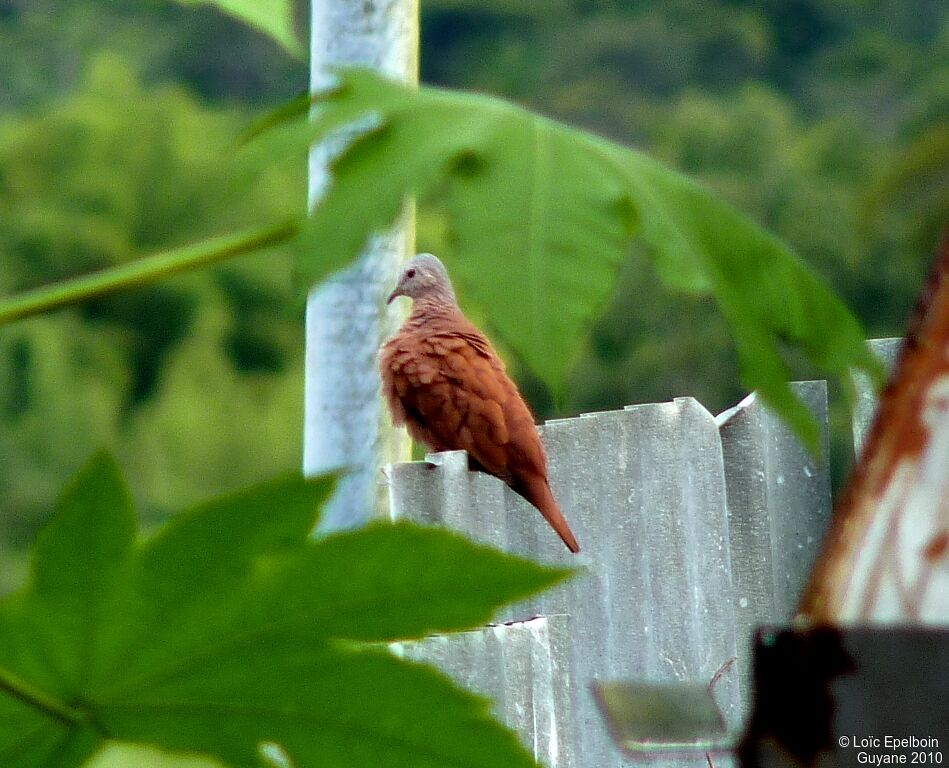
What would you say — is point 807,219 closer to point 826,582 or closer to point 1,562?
point 1,562

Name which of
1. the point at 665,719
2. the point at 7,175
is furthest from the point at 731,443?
the point at 7,175

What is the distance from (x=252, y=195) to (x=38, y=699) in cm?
A: 1369

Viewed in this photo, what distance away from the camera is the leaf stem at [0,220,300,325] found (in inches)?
14.6

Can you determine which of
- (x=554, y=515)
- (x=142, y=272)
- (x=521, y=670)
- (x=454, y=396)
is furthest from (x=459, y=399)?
(x=142, y=272)

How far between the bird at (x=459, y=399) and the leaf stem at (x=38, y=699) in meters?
2.04

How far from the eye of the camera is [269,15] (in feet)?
1.62

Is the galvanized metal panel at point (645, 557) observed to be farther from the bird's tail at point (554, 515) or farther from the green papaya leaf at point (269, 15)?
the green papaya leaf at point (269, 15)

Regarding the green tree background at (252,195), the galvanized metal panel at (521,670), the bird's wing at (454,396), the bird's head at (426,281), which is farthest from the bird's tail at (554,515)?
the green tree background at (252,195)

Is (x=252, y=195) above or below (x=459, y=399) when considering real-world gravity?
above

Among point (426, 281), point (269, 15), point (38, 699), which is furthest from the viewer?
point (426, 281)

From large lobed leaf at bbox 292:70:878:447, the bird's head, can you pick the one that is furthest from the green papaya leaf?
the bird's head

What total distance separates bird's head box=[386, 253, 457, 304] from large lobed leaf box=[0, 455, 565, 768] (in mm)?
2821

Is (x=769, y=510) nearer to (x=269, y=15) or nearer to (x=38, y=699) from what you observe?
(x=269, y=15)

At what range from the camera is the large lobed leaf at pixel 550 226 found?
1.15ft
